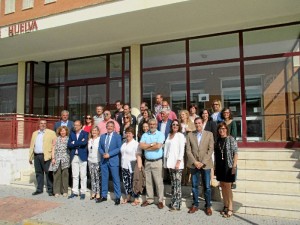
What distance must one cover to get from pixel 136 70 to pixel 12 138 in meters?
4.71

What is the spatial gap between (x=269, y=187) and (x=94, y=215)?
3.78 meters

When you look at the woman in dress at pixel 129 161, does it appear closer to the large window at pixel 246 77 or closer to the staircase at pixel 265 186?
the staircase at pixel 265 186

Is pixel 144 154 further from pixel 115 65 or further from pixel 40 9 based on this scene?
pixel 40 9

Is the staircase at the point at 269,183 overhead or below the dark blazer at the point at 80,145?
below

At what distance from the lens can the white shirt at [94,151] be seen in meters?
6.98

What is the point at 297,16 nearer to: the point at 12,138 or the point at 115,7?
the point at 115,7

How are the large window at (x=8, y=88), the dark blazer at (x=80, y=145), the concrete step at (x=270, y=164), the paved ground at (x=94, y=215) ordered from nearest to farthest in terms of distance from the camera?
1. the paved ground at (x=94, y=215)
2. the concrete step at (x=270, y=164)
3. the dark blazer at (x=80, y=145)
4. the large window at (x=8, y=88)

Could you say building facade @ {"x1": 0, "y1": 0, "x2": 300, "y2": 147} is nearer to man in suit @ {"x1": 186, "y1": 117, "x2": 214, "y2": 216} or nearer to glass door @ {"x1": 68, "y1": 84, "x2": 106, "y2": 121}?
glass door @ {"x1": 68, "y1": 84, "x2": 106, "y2": 121}

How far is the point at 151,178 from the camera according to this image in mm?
Result: 6312

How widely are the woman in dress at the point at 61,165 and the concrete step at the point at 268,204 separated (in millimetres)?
4116

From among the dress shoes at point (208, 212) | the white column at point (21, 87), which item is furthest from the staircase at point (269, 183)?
the white column at point (21, 87)

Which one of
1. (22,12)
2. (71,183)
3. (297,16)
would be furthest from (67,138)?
(297,16)

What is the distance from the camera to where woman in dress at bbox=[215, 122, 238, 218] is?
18.0 feet

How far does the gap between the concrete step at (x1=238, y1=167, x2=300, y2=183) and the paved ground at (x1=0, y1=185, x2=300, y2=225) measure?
1.49 m
